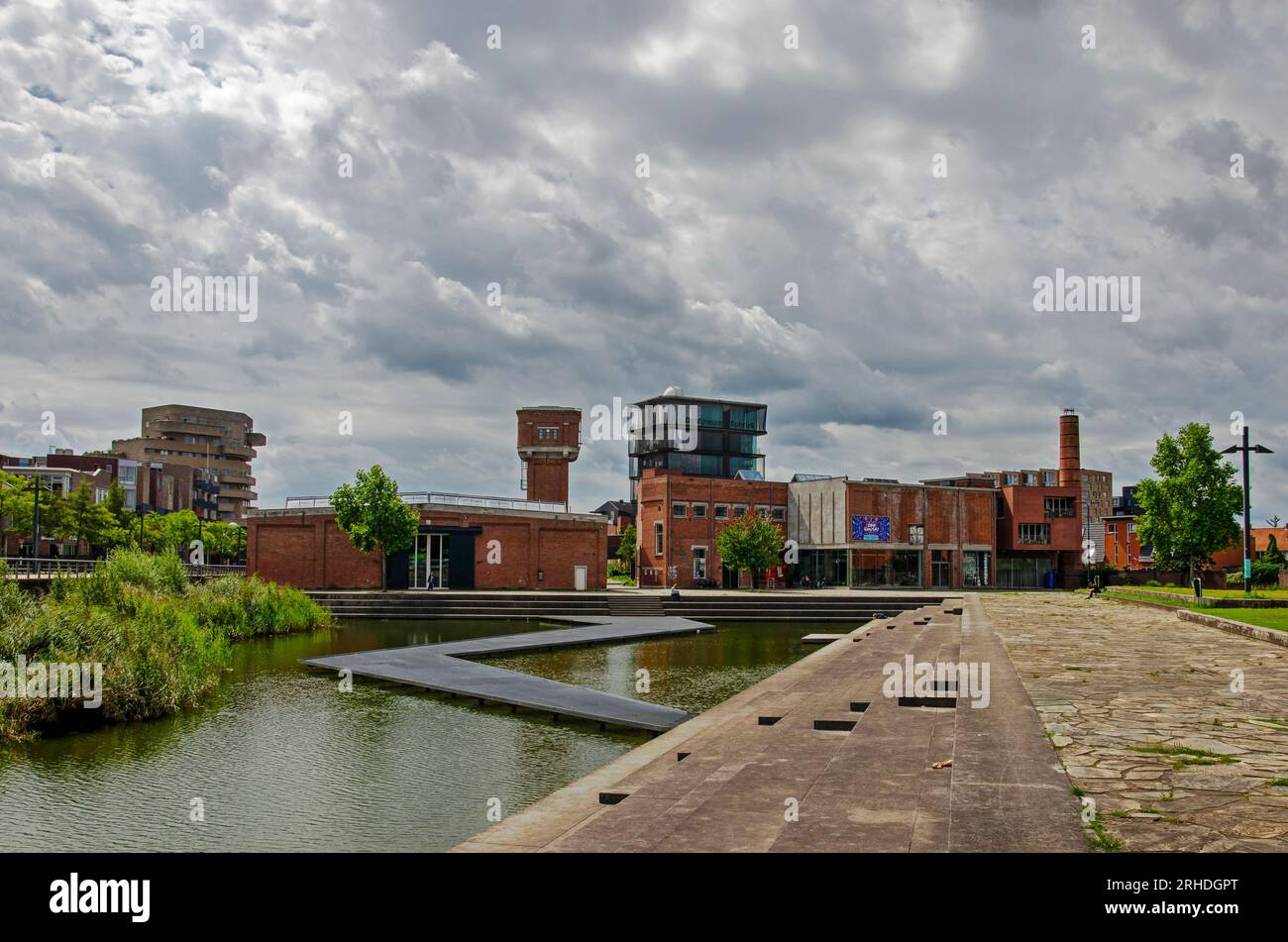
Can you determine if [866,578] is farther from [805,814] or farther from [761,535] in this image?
[805,814]

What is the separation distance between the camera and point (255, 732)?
13.3 meters

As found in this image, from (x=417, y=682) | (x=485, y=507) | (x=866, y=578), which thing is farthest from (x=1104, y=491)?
(x=417, y=682)

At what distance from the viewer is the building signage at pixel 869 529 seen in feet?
194

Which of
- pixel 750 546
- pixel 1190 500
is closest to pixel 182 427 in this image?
pixel 750 546

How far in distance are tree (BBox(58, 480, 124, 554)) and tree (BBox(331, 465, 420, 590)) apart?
28748 millimetres

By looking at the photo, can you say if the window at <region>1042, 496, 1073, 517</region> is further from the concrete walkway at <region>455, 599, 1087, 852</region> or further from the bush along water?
the concrete walkway at <region>455, 599, 1087, 852</region>

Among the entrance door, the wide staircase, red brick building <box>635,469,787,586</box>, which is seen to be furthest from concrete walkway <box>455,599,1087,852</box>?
red brick building <box>635,469,787,586</box>

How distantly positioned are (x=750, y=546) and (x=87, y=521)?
46.0 metres

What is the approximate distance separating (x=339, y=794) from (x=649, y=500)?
50796mm

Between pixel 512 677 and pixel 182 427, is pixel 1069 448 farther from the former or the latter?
pixel 182 427

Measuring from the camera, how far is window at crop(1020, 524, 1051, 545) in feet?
209

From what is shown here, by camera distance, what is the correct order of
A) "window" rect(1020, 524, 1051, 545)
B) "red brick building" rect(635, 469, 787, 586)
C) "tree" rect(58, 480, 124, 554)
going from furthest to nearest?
1. "tree" rect(58, 480, 124, 554)
2. "window" rect(1020, 524, 1051, 545)
3. "red brick building" rect(635, 469, 787, 586)

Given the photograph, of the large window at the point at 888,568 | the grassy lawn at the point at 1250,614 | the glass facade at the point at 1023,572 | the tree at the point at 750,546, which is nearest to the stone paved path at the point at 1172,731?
the grassy lawn at the point at 1250,614
